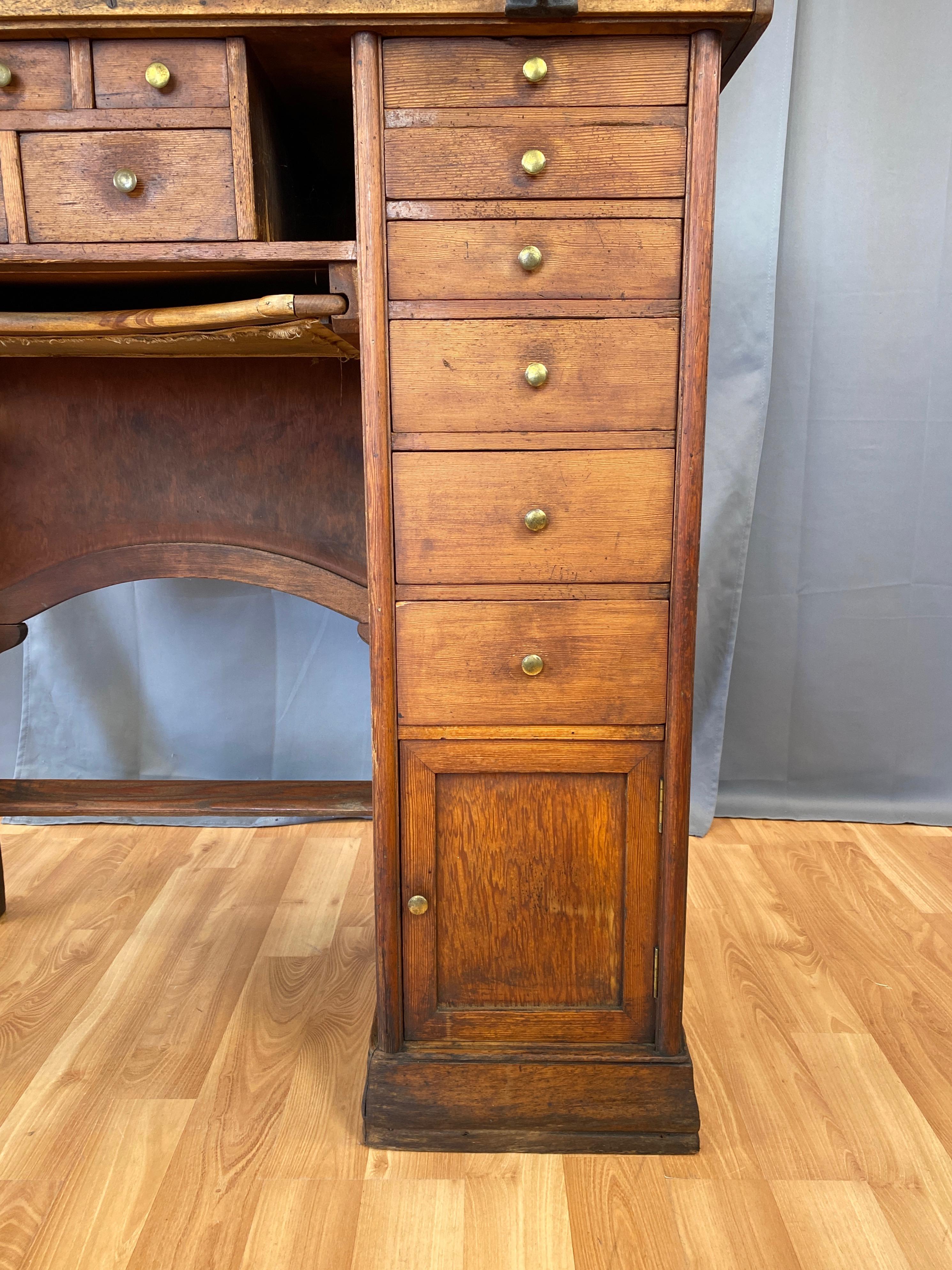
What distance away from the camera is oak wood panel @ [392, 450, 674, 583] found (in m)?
1.24

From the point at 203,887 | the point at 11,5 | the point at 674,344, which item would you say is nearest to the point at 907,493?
the point at 674,344

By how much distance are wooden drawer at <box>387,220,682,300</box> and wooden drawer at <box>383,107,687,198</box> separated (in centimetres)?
4

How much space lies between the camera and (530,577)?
1268 mm

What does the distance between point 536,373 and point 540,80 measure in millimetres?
339

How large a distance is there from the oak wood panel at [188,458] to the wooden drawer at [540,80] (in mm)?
683

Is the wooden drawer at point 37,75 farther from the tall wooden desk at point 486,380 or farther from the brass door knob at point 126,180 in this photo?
the brass door knob at point 126,180

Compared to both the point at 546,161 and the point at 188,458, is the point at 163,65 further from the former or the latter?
the point at 188,458

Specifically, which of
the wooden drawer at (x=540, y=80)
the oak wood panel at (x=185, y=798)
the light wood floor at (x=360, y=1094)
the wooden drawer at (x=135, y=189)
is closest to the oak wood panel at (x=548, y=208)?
the wooden drawer at (x=540, y=80)

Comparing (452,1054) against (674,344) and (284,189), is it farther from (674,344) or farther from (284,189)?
(284,189)

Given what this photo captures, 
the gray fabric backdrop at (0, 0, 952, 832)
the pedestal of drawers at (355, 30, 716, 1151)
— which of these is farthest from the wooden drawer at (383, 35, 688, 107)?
the gray fabric backdrop at (0, 0, 952, 832)

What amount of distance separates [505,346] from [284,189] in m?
0.50

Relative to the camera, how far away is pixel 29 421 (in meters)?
1.84

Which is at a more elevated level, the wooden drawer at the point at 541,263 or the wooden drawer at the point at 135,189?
the wooden drawer at the point at 135,189

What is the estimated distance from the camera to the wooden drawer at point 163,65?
120 centimetres
